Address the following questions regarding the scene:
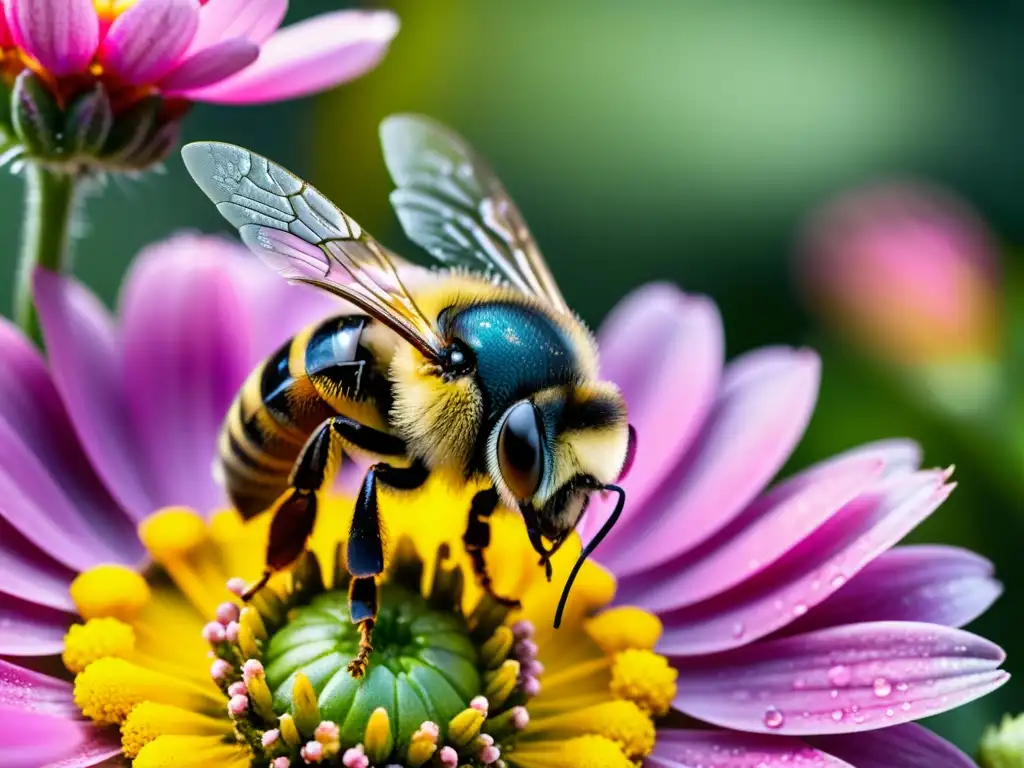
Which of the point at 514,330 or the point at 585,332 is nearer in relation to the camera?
the point at 514,330

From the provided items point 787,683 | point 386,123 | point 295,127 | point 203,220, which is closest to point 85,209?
point 203,220

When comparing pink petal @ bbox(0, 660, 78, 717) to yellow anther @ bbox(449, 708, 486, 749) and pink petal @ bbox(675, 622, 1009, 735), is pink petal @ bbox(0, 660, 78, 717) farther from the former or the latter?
pink petal @ bbox(675, 622, 1009, 735)

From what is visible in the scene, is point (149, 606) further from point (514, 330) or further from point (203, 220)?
point (203, 220)

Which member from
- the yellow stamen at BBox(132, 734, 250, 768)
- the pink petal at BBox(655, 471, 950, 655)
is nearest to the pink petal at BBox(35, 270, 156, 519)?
the yellow stamen at BBox(132, 734, 250, 768)

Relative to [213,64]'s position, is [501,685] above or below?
below

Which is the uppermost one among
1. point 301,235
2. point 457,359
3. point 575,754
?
point 301,235

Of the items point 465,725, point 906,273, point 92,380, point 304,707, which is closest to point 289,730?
point 304,707

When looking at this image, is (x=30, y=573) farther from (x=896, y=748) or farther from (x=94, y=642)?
(x=896, y=748)
